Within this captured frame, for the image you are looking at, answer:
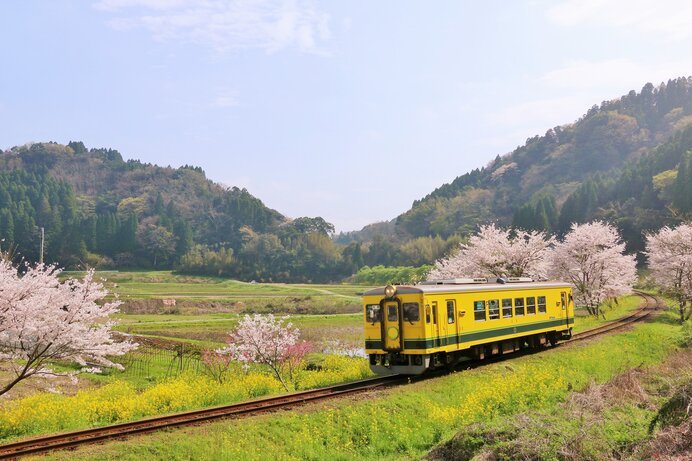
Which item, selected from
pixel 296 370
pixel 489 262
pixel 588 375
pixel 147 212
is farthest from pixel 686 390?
pixel 147 212

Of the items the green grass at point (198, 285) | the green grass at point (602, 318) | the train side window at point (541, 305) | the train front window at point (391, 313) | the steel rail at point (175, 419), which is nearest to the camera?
the steel rail at point (175, 419)

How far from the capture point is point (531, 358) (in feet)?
69.0

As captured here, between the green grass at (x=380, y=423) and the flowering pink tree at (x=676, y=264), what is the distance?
2153 cm

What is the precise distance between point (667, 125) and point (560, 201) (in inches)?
2295

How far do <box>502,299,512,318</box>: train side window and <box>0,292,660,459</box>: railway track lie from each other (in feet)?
13.3

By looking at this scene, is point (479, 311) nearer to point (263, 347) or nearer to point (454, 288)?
point (454, 288)

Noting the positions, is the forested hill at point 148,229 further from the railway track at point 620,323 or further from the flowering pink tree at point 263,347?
the flowering pink tree at point 263,347

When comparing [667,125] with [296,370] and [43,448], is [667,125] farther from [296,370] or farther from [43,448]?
[43,448]

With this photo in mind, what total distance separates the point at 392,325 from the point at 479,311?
3.51 metres

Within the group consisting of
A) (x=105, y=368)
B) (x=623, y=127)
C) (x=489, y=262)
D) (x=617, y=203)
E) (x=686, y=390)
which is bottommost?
(x=105, y=368)

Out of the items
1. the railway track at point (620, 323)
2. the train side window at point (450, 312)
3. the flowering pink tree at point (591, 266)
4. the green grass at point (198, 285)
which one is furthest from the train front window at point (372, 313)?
the green grass at point (198, 285)

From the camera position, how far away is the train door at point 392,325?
16.7m

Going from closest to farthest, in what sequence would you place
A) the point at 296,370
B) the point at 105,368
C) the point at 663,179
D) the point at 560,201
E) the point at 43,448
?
1. the point at 43,448
2. the point at 296,370
3. the point at 105,368
4. the point at 663,179
5. the point at 560,201

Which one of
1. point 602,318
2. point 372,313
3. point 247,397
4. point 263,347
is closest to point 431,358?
point 372,313
